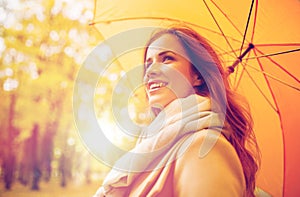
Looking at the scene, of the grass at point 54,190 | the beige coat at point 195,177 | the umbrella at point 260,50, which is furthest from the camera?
the umbrella at point 260,50

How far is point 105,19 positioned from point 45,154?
650 millimetres

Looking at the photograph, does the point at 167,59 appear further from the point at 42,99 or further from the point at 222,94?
the point at 42,99

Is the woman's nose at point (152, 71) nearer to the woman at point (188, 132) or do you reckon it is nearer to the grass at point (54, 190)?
the woman at point (188, 132)

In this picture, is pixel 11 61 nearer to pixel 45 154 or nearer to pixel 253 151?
pixel 45 154

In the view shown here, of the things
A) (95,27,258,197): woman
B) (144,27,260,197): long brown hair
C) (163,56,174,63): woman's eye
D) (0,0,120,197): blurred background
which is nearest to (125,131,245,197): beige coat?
(95,27,258,197): woman

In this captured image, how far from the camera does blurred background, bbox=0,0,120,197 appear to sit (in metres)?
1.69

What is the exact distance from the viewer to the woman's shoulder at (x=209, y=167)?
154 centimetres

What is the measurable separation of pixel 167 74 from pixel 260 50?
1.40 ft

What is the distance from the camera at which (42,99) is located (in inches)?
68.2

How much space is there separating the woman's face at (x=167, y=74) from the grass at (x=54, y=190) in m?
0.44

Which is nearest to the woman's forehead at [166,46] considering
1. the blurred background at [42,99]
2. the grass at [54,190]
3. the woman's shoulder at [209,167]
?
the blurred background at [42,99]

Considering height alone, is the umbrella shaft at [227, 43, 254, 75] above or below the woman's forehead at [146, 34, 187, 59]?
below

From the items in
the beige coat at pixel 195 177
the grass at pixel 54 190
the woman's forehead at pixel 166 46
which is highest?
the woman's forehead at pixel 166 46

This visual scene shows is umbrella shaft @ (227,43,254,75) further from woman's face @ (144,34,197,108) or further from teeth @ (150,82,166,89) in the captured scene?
teeth @ (150,82,166,89)
